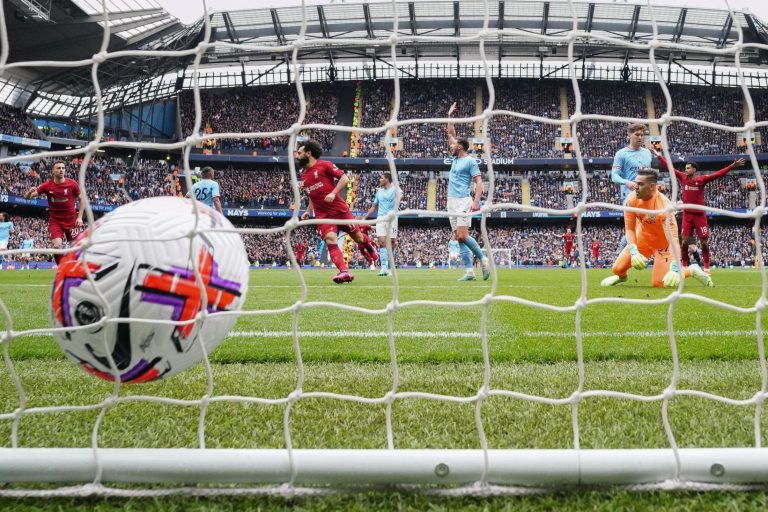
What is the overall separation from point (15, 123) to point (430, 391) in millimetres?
38401

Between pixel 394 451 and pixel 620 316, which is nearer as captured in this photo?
pixel 394 451

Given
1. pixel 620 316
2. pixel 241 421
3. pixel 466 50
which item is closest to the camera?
pixel 241 421

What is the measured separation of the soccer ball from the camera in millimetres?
1685

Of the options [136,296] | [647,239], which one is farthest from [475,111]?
[136,296]

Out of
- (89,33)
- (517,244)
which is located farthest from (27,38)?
(517,244)

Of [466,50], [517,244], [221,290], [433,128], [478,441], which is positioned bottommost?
[478,441]

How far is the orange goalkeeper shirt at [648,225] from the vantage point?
7047 mm

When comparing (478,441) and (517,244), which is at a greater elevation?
(517,244)

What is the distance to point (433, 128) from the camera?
3553 centimetres

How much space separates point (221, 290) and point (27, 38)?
28.7 metres

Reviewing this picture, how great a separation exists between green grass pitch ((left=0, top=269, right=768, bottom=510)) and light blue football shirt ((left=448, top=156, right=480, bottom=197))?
447 centimetres

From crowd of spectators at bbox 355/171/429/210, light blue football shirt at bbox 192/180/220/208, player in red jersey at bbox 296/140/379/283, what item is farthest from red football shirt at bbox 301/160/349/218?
crowd of spectators at bbox 355/171/429/210

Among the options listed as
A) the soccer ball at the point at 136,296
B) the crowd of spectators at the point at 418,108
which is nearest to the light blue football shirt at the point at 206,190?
the soccer ball at the point at 136,296

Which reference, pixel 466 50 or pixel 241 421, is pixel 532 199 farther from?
pixel 241 421
